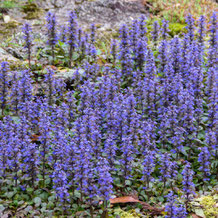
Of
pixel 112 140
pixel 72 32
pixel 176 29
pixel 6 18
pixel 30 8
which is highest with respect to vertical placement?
pixel 30 8

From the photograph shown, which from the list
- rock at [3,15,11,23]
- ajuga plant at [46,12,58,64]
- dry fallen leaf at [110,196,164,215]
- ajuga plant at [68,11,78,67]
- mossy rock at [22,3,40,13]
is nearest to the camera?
dry fallen leaf at [110,196,164,215]


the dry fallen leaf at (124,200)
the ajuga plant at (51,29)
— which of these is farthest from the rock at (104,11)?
the dry fallen leaf at (124,200)

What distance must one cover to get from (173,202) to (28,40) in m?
6.29

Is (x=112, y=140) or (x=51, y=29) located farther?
(x=51, y=29)

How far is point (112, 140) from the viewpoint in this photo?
21.5 ft

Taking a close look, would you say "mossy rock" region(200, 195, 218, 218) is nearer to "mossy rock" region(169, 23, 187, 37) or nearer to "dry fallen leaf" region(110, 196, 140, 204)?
"dry fallen leaf" region(110, 196, 140, 204)

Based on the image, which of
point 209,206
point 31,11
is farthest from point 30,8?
point 209,206

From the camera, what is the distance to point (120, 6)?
51.0 feet

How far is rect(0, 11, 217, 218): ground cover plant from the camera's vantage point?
245 inches

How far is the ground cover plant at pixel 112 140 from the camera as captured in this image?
6234mm

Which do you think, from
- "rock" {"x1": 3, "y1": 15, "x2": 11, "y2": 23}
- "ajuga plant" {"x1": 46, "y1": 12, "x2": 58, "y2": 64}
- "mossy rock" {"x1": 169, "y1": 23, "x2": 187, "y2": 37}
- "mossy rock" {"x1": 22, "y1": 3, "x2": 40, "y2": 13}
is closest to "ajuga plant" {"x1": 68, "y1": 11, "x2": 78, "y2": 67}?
Answer: "ajuga plant" {"x1": 46, "y1": 12, "x2": 58, "y2": 64}

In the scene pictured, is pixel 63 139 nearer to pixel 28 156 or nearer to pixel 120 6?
pixel 28 156

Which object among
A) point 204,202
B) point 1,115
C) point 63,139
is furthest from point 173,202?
point 1,115

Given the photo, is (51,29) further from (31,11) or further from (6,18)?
(31,11)
